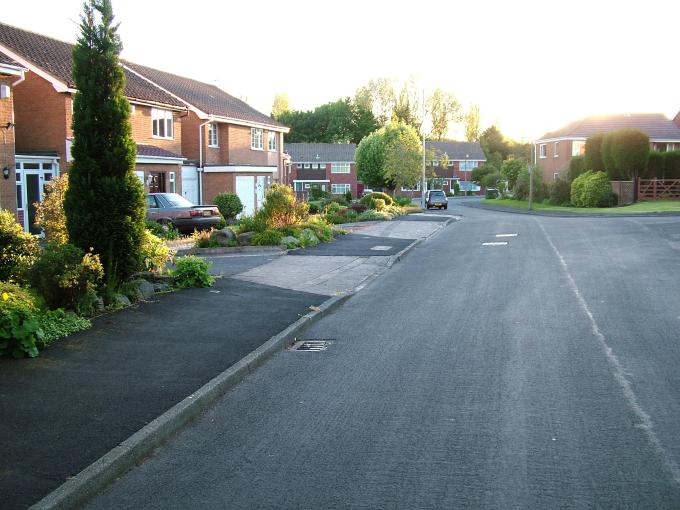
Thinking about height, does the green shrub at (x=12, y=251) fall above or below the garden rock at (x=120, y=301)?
above

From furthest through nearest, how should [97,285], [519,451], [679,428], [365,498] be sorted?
[97,285] < [679,428] < [519,451] < [365,498]

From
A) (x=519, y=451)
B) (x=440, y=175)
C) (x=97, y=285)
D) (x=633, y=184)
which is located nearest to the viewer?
(x=519, y=451)

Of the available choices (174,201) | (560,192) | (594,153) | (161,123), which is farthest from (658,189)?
(174,201)

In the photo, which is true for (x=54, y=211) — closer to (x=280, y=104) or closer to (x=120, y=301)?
(x=120, y=301)

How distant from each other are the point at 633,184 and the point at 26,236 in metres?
45.4

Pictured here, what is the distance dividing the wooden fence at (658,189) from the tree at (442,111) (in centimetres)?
5673

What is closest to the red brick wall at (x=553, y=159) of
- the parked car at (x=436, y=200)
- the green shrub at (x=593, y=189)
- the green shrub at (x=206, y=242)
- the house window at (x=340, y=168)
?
the parked car at (x=436, y=200)

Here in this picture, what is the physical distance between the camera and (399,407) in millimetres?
6816

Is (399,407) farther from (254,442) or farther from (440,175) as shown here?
(440,175)

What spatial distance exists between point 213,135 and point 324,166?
5396 cm

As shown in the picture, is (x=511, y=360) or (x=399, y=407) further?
(x=511, y=360)

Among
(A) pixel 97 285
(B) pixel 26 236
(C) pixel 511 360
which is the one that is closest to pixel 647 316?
(C) pixel 511 360

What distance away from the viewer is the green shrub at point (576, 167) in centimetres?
5416

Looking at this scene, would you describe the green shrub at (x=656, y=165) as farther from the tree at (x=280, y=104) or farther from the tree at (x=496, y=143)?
the tree at (x=280, y=104)
